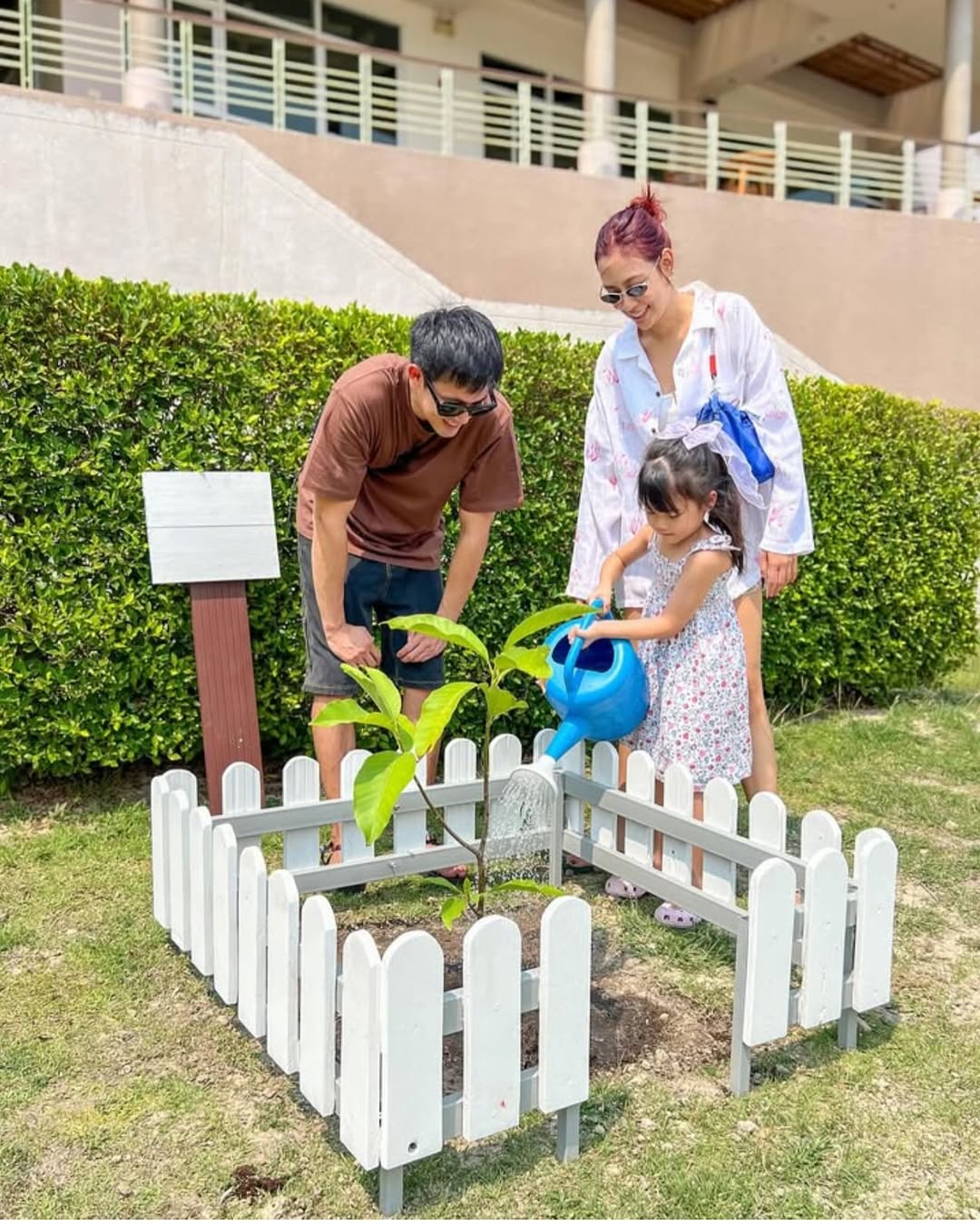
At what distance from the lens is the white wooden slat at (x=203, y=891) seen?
2.29m

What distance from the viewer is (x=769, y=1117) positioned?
1985mm

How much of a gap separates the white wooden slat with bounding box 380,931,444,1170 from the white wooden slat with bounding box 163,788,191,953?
93cm

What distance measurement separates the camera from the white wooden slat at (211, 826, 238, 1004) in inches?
84.4

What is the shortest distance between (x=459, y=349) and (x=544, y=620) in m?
0.66

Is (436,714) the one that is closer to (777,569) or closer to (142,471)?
(777,569)

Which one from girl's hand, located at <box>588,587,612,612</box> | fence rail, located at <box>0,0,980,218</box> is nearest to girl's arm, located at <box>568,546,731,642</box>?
girl's hand, located at <box>588,587,612,612</box>

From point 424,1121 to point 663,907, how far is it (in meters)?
1.35

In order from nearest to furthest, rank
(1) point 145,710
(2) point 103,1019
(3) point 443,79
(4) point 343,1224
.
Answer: (4) point 343,1224, (2) point 103,1019, (1) point 145,710, (3) point 443,79

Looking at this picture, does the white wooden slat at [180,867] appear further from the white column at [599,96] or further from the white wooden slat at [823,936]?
the white column at [599,96]

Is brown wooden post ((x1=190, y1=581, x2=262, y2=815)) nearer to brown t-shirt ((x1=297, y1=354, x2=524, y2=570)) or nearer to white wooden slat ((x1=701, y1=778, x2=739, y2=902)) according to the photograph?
brown t-shirt ((x1=297, y1=354, x2=524, y2=570))

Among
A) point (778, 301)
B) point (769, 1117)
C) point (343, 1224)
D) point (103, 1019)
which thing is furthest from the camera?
point (778, 301)

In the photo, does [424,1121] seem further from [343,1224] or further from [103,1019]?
[103,1019]

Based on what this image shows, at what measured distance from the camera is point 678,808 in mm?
2656

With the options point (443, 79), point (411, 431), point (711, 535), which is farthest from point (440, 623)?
point (443, 79)
